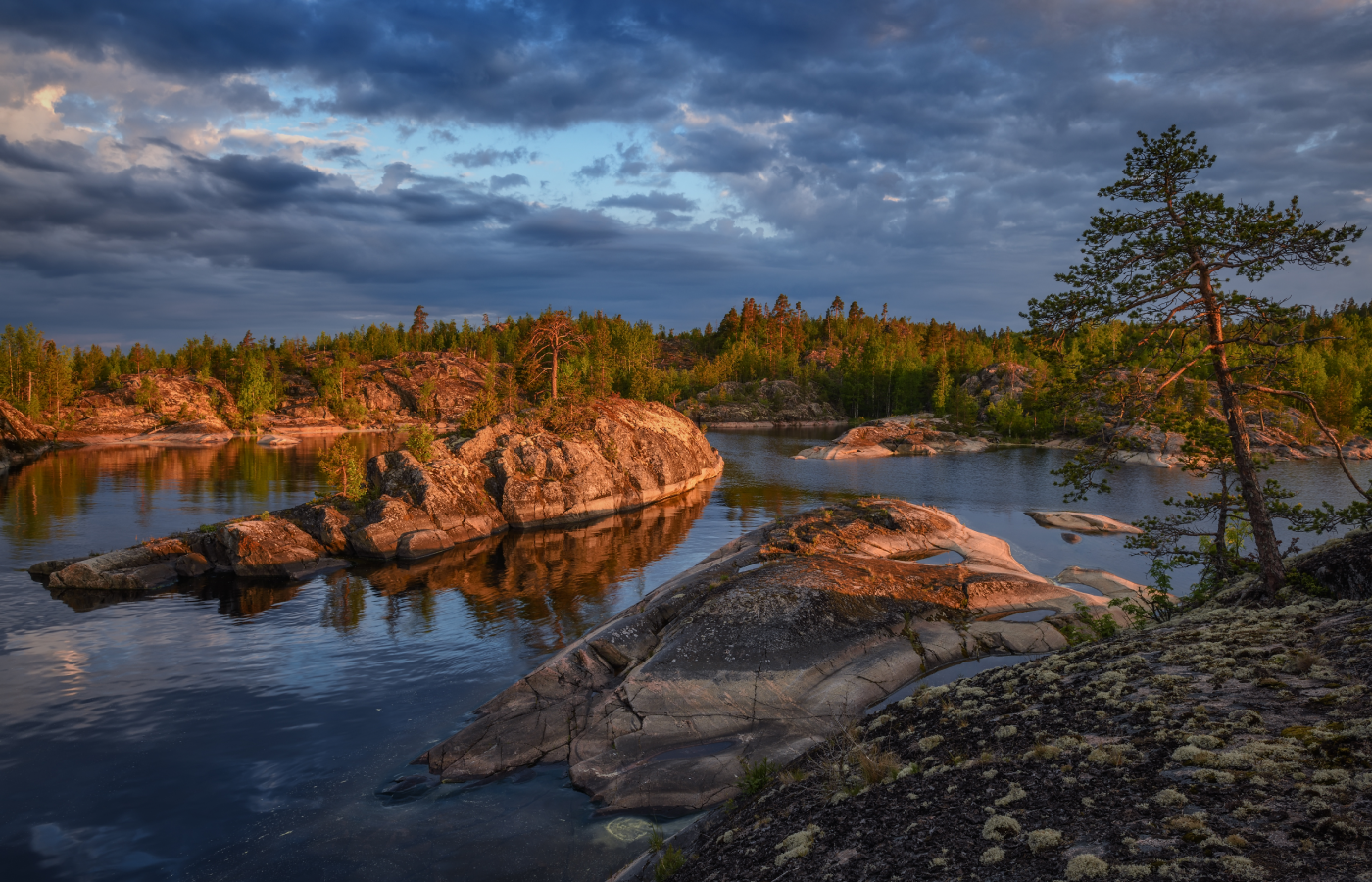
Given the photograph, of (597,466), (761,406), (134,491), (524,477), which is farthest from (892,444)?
(134,491)

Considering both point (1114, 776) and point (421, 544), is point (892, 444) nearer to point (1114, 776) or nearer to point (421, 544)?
point (421, 544)

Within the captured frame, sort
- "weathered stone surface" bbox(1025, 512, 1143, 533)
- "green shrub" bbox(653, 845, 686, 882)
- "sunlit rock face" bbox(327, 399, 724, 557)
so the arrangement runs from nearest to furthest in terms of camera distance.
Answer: "green shrub" bbox(653, 845, 686, 882), "sunlit rock face" bbox(327, 399, 724, 557), "weathered stone surface" bbox(1025, 512, 1143, 533)

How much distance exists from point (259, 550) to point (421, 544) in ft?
30.7

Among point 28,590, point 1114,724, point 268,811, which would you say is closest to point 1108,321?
point 1114,724

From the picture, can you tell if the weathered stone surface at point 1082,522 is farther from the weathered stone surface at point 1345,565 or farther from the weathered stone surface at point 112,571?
the weathered stone surface at point 112,571

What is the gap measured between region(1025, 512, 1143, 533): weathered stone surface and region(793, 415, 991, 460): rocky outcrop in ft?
154

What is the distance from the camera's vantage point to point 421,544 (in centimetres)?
4581

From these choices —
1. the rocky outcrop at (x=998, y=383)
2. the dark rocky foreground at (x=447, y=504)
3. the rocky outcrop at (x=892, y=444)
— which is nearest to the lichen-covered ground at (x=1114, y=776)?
the dark rocky foreground at (x=447, y=504)

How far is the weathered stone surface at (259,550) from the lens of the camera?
1601 inches

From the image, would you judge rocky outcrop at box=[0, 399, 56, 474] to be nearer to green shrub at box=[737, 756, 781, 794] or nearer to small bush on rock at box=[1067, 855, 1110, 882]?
green shrub at box=[737, 756, 781, 794]

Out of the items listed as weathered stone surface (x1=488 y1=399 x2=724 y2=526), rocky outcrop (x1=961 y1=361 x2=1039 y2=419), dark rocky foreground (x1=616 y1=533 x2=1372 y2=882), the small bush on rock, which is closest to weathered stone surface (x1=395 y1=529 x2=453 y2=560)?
weathered stone surface (x1=488 y1=399 x2=724 y2=526)

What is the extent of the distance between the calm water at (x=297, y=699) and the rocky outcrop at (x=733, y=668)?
55.0 inches

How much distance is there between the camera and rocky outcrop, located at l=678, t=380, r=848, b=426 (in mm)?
173250

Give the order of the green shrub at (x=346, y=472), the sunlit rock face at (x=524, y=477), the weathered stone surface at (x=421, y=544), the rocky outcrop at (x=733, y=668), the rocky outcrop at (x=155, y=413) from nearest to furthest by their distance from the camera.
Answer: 1. the rocky outcrop at (x=733, y=668)
2. the weathered stone surface at (x=421, y=544)
3. the sunlit rock face at (x=524, y=477)
4. the green shrub at (x=346, y=472)
5. the rocky outcrop at (x=155, y=413)
